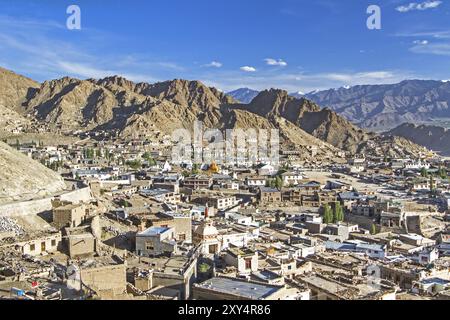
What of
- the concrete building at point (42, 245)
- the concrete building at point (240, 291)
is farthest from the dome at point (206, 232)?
the concrete building at point (240, 291)

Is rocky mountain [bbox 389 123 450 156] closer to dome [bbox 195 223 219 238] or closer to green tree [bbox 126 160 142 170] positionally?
green tree [bbox 126 160 142 170]

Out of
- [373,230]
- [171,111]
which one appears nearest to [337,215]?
[373,230]

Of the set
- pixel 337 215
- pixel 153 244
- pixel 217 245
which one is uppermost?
pixel 153 244

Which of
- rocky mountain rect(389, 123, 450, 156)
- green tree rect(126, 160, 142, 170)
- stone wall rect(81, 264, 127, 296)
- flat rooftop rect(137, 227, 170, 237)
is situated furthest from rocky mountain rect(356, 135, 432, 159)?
stone wall rect(81, 264, 127, 296)

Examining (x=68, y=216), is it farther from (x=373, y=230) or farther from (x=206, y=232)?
(x=373, y=230)

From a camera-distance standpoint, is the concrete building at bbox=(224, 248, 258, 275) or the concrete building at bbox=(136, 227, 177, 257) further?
the concrete building at bbox=(136, 227, 177, 257)

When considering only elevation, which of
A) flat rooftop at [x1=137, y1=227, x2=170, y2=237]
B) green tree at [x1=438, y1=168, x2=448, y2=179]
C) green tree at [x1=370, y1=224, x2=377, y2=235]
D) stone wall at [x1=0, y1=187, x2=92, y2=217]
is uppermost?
stone wall at [x1=0, y1=187, x2=92, y2=217]
